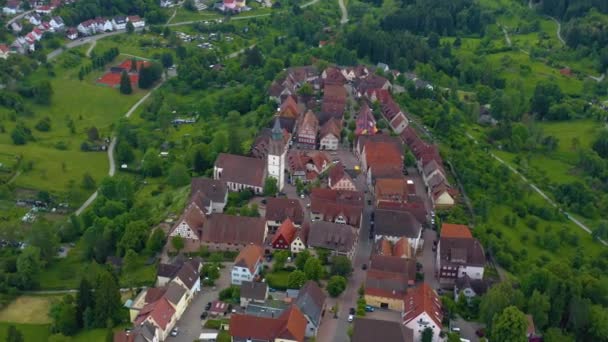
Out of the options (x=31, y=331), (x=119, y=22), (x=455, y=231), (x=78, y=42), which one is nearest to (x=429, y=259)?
(x=455, y=231)

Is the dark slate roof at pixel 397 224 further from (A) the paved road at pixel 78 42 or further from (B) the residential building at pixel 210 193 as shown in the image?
(A) the paved road at pixel 78 42

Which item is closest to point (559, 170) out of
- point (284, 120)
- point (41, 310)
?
point (284, 120)

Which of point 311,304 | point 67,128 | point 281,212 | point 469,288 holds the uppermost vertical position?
point 281,212

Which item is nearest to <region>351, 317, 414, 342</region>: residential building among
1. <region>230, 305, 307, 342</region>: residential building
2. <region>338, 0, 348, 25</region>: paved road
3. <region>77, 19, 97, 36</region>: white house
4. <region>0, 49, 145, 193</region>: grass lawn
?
<region>230, 305, 307, 342</region>: residential building

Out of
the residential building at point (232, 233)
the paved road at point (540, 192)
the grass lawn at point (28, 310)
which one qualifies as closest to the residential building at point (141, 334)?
the grass lawn at point (28, 310)

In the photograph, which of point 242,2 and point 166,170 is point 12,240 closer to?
point 166,170

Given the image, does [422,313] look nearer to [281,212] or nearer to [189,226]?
[281,212]

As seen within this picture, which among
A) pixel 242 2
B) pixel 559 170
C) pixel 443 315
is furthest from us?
pixel 242 2
